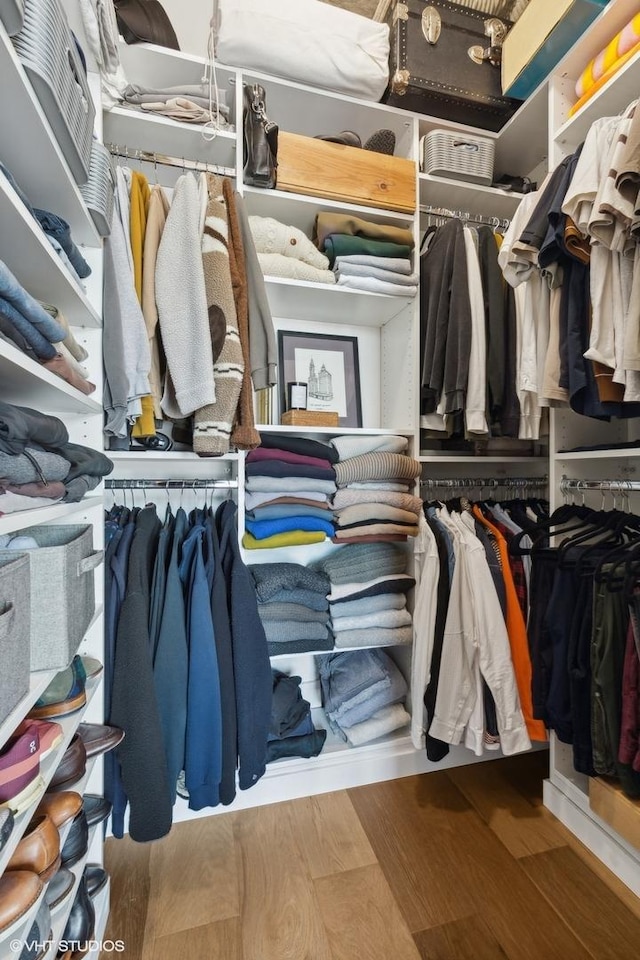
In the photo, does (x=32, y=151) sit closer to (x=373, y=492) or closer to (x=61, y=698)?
(x=61, y=698)

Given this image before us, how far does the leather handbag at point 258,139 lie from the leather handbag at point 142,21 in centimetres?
29

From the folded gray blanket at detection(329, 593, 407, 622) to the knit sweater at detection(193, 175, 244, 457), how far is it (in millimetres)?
708

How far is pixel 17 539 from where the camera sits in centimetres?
74

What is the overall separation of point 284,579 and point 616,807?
3.59 ft

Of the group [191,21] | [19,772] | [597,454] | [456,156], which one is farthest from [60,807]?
[191,21]

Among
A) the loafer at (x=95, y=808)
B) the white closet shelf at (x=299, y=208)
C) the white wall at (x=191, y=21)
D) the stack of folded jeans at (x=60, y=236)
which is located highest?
the white wall at (x=191, y=21)

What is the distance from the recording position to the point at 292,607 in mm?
1433

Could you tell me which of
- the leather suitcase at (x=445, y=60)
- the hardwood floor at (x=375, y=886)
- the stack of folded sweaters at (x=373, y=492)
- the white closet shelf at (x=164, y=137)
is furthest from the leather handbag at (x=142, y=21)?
the hardwood floor at (x=375, y=886)

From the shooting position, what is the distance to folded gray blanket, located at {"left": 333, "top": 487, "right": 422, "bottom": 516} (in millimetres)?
1493

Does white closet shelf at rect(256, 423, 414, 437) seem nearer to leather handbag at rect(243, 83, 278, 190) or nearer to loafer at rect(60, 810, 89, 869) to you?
leather handbag at rect(243, 83, 278, 190)

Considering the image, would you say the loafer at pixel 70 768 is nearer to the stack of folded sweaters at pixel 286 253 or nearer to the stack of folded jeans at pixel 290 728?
the stack of folded jeans at pixel 290 728

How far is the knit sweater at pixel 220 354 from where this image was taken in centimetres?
114

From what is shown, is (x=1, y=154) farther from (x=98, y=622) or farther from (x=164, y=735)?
(x=164, y=735)

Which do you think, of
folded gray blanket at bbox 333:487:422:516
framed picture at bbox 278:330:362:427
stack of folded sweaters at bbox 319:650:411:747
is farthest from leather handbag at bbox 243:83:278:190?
stack of folded sweaters at bbox 319:650:411:747
